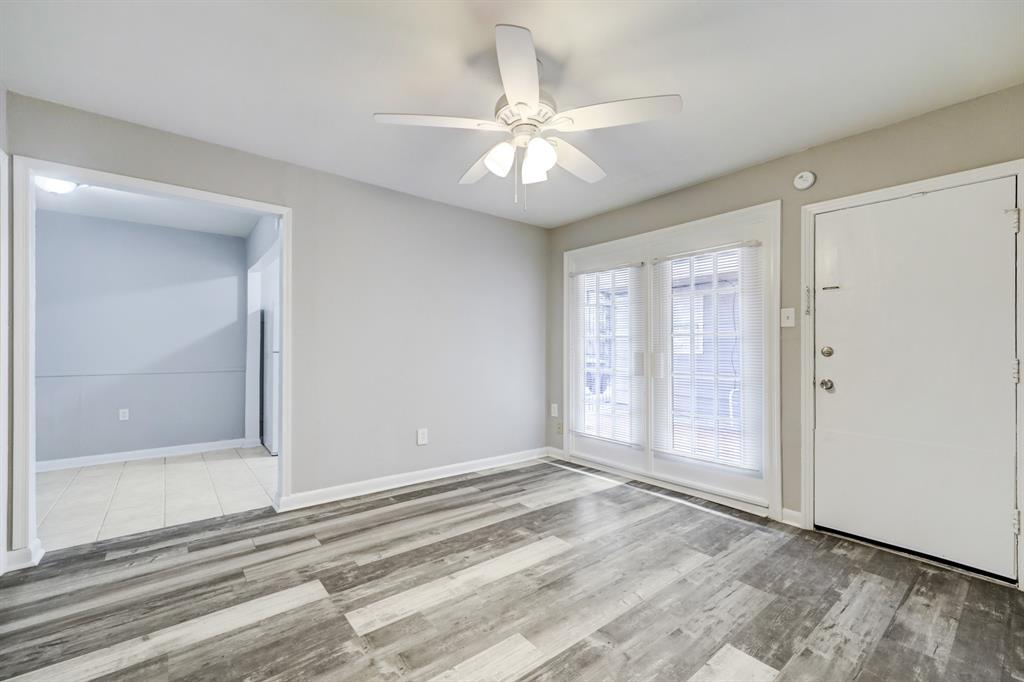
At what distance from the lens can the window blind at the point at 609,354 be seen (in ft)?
12.4

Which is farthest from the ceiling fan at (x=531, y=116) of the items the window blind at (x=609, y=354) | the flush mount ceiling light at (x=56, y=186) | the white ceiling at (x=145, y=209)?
the flush mount ceiling light at (x=56, y=186)

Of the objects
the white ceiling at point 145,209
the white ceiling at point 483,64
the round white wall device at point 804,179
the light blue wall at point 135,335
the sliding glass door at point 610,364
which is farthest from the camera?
the light blue wall at point 135,335

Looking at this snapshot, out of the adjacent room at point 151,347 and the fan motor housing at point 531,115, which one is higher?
the fan motor housing at point 531,115

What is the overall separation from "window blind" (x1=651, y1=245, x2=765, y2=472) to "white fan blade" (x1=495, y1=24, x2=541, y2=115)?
204 centimetres

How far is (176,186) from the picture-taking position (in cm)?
263

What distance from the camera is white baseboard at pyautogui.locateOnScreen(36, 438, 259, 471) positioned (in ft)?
13.6

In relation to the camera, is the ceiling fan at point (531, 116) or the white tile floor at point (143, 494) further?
the white tile floor at point (143, 494)

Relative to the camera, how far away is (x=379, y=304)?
3.47 metres

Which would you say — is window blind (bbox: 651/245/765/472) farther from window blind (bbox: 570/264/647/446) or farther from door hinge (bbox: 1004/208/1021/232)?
door hinge (bbox: 1004/208/1021/232)

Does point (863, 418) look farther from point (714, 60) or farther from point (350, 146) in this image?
point (350, 146)

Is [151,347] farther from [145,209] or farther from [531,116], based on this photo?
[531,116]

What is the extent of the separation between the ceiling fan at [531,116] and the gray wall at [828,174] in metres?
1.41

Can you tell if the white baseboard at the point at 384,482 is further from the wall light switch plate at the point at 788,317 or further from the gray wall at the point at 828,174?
the wall light switch plate at the point at 788,317

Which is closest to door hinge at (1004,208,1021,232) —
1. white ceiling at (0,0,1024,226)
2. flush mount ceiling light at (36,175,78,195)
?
white ceiling at (0,0,1024,226)
